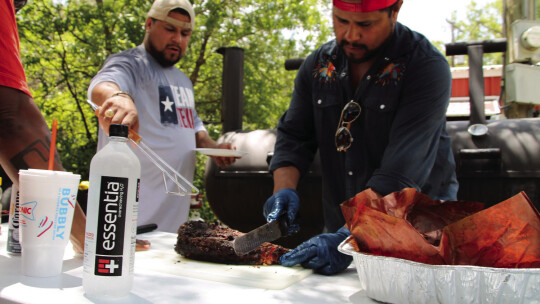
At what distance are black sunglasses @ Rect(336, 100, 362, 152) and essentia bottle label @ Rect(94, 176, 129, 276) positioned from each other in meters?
1.30

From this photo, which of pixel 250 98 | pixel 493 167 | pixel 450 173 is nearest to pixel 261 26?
pixel 250 98

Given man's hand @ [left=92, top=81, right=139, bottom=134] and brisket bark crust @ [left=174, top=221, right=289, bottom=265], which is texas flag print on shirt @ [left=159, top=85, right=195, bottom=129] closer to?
man's hand @ [left=92, top=81, right=139, bottom=134]

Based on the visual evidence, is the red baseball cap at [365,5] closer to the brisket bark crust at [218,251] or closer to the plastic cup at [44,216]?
the brisket bark crust at [218,251]

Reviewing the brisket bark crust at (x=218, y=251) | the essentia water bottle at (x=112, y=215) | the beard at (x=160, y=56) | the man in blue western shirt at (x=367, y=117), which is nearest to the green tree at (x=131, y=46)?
the beard at (x=160, y=56)

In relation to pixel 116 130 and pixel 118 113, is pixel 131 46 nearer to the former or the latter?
pixel 118 113

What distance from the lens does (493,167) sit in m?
2.82

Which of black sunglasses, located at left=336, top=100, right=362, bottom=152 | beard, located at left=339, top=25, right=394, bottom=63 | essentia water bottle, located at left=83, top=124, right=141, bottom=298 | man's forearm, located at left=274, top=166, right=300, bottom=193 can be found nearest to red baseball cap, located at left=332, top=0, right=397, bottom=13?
beard, located at left=339, top=25, right=394, bottom=63

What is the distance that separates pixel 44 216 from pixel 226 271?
53cm

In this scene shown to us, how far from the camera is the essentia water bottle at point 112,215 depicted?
937mm

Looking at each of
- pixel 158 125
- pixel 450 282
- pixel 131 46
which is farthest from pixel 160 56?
pixel 131 46

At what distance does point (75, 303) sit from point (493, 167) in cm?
261

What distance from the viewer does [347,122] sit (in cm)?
206

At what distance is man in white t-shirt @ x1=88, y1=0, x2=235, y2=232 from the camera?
111 inches

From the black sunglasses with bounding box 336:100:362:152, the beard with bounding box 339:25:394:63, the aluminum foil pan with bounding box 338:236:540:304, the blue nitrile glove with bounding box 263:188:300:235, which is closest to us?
the aluminum foil pan with bounding box 338:236:540:304
